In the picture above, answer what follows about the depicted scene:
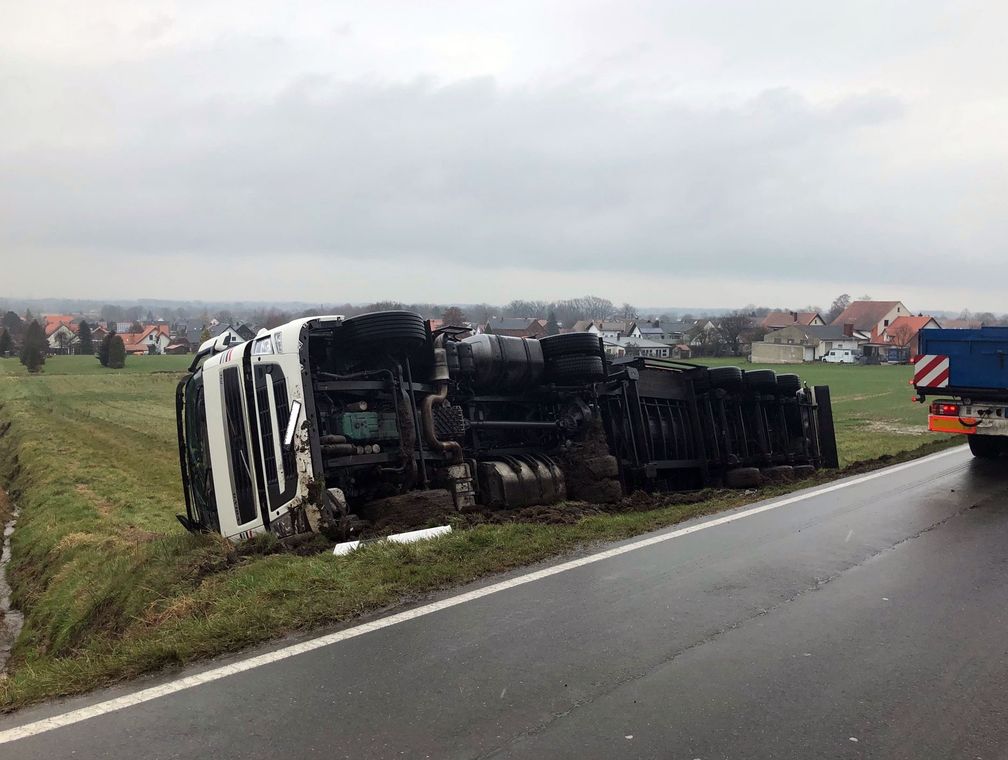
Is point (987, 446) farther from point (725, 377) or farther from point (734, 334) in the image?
point (734, 334)

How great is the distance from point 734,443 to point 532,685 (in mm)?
9418

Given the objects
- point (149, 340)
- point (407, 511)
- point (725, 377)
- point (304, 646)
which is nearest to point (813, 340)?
point (149, 340)

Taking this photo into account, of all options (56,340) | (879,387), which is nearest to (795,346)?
(879,387)

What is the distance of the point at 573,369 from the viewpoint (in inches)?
412

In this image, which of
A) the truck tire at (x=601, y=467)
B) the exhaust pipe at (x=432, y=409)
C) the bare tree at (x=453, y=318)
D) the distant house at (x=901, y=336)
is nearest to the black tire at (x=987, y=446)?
the truck tire at (x=601, y=467)

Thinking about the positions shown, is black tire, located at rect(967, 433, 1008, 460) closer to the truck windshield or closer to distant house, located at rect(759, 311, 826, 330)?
the truck windshield

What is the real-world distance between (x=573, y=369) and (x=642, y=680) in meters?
6.43

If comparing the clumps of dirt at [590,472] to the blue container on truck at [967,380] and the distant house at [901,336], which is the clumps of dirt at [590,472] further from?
the distant house at [901,336]

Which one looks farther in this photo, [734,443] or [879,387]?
[879,387]

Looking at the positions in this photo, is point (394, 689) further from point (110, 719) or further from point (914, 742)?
point (914, 742)

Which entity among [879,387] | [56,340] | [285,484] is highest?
[56,340]

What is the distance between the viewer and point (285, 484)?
25.5ft

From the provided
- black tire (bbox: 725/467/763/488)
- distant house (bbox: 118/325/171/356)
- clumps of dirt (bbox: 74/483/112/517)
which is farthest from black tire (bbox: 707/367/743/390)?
distant house (bbox: 118/325/171/356)

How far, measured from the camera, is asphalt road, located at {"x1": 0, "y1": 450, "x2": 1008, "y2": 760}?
3619 millimetres
